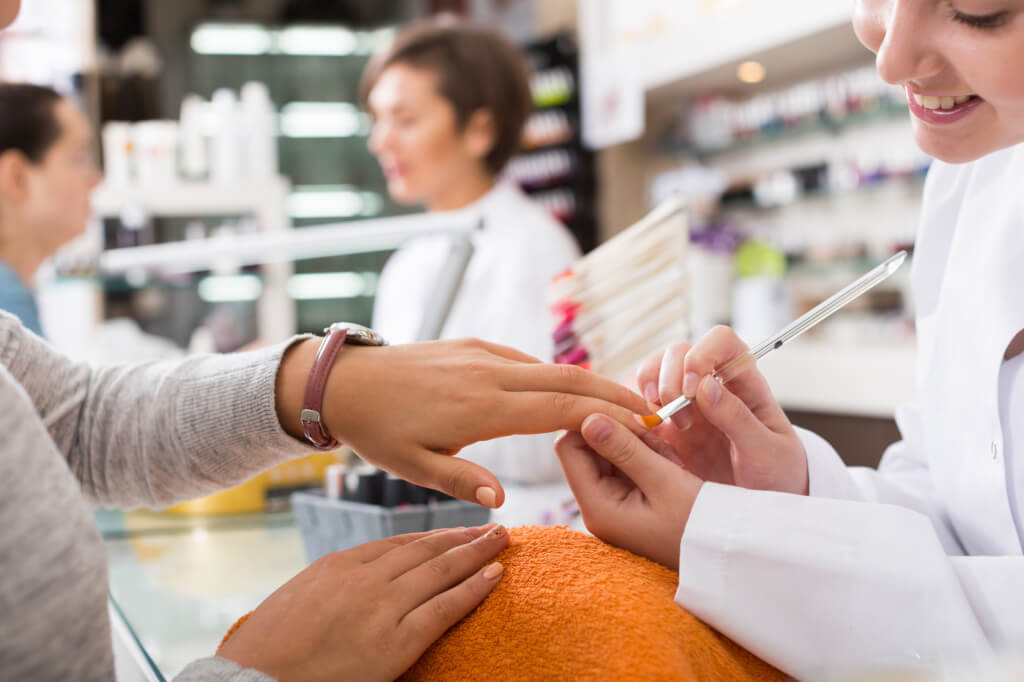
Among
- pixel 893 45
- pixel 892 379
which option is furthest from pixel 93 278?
pixel 892 379

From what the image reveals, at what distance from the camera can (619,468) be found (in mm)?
716

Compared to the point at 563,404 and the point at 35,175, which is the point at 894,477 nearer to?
the point at 563,404

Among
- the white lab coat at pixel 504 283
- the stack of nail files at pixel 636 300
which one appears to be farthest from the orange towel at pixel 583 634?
the white lab coat at pixel 504 283

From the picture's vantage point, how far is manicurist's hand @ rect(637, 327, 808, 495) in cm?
73

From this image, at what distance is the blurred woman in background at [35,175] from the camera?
2537mm

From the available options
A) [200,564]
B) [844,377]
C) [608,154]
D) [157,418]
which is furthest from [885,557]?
[608,154]

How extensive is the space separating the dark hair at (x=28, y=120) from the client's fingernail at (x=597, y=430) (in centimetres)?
238

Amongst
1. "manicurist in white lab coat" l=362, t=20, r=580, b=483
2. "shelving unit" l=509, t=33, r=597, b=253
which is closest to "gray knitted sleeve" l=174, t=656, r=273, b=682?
"manicurist in white lab coat" l=362, t=20, r=580, b=483

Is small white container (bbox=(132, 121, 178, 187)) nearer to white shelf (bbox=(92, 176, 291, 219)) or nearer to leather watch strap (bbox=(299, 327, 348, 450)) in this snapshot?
white shelf (bbox=(92, 176, 291, 219))

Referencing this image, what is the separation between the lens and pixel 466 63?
7.73 feet

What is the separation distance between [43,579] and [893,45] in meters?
0.66

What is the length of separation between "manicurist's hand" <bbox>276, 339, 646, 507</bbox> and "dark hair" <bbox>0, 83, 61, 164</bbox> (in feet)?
Answer: 7.22

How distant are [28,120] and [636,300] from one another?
2173 millimetres

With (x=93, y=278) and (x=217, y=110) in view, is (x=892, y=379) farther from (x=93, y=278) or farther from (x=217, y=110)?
(x=217, y=110)
